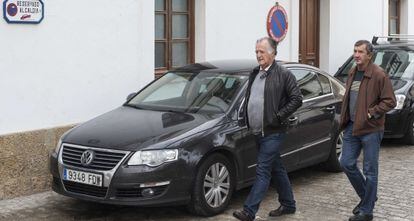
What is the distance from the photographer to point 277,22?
11.9 m

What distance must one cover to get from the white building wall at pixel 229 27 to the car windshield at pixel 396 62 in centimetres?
180

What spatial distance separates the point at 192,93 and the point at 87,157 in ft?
5.07

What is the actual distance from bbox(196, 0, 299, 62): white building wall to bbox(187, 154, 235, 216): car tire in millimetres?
4040

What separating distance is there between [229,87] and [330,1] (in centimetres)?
737

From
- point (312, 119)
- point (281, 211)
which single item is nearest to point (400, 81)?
point (312, 119)

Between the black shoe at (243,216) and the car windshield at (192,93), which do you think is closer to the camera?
the black shoe at (243,216)

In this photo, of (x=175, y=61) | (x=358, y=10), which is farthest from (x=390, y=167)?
(x=358, y=10)

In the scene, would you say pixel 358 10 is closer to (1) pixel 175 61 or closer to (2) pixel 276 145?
(1) pixel 175 61

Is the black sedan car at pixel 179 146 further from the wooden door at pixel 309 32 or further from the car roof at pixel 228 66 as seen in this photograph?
the wooden door at pixel 309 32

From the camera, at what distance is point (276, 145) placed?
19.5ft

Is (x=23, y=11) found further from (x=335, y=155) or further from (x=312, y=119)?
(x=335, y=155)

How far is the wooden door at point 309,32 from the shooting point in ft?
43.8

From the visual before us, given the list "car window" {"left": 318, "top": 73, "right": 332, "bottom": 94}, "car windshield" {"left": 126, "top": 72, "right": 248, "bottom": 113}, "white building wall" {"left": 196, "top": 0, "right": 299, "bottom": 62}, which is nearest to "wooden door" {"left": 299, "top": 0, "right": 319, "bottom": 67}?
"white building wall" {"left": 196, "top": 0, "right": 299, "bottom": 62}

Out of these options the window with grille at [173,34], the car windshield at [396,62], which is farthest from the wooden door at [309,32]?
the window with grille at [173,34]
